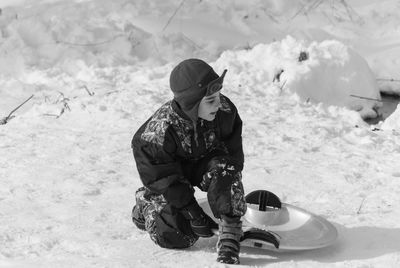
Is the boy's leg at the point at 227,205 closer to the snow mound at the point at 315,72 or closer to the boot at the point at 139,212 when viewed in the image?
the boot at the point at 139,212

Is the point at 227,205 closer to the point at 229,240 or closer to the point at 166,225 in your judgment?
the point at 229,240

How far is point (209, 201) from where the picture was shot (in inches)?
134

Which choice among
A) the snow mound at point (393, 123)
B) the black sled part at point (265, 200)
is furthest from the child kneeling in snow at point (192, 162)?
the snow mound at point (393, 123)

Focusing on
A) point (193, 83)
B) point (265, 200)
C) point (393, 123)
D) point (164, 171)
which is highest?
point (193, 83)

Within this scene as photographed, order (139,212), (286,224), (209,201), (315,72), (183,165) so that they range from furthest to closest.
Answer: (315,72) < (286,224) < (139,212) < (183,165) < (209,201)

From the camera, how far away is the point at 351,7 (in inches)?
345

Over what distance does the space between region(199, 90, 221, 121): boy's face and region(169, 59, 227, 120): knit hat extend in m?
0.02

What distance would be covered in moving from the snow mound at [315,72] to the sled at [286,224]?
2596mm

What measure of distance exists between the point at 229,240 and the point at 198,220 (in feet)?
0.61

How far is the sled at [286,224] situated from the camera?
139 inches

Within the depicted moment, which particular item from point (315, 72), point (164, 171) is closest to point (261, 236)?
point (164, 171)

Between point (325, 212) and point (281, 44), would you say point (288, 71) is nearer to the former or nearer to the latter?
point (281, 44)

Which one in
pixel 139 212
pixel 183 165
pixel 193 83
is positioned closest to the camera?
pixel 193 83

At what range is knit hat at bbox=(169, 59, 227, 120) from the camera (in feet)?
10.8
